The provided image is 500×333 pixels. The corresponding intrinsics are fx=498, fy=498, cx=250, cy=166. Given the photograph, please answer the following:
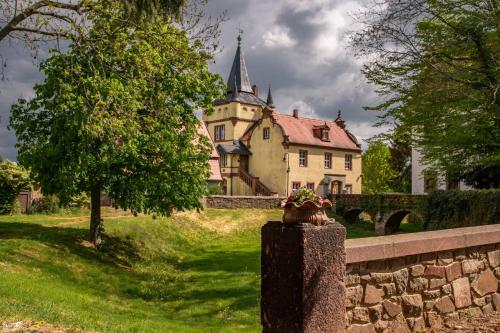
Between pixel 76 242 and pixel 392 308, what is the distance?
14945 millimetres

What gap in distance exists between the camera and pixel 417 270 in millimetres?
6195

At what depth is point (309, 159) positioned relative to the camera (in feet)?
155

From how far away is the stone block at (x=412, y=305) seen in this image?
609 cm

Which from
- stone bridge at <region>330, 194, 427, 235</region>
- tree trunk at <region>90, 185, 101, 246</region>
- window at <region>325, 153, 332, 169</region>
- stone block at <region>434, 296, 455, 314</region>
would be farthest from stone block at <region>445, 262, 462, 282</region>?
window at <region>325, 153, 332, 169</region>

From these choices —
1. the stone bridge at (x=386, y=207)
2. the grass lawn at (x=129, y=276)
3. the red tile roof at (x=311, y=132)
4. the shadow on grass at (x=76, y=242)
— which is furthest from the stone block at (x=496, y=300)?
the red tile roof at (x=311, y=132)

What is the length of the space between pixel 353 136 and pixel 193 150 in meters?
36.3

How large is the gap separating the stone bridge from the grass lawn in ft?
39.4

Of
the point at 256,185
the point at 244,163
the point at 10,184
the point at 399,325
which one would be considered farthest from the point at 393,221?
the point at 399,325

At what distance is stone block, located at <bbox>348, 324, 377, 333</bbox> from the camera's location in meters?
5.53

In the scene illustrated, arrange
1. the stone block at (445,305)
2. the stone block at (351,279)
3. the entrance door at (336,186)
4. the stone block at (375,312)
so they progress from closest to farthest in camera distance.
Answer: the stone block at (351,279) → the stone block at (375,312) → the stone block at (445,305) → the entrance door at (336,186)

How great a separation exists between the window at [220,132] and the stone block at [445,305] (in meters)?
48.9

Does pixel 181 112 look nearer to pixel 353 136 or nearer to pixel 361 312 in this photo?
pixel 361 312

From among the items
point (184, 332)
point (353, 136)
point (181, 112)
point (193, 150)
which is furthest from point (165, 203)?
point (353, 136)

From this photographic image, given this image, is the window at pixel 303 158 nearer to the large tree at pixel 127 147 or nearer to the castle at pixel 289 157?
the castle at pixel 289 157
